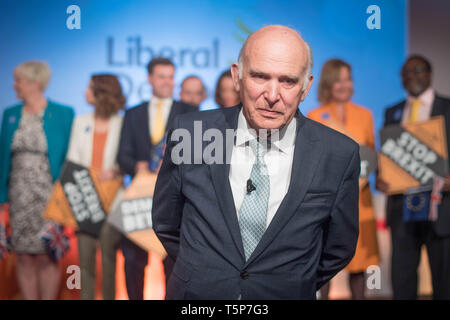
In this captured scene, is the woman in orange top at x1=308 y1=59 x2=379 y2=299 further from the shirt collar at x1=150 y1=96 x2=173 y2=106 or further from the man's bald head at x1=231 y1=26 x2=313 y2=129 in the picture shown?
the man's bald head at x1=231 y1=26 x2=313 y2=129

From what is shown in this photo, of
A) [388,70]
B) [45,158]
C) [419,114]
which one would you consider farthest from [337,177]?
[388,70]

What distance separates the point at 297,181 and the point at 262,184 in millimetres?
126

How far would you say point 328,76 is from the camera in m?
4.07

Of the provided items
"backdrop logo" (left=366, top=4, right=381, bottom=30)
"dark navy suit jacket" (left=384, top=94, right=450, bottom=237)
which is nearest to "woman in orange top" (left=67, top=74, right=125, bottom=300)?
"backdrop logo" (left=366, top=4, right=381, bottom=30)

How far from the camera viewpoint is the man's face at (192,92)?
14.1ft

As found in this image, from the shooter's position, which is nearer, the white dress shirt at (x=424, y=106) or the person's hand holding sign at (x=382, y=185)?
the person's hand holding sign at (x=382, y=185)

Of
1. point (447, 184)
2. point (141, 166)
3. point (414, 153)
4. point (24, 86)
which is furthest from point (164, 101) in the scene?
point (447, 184)

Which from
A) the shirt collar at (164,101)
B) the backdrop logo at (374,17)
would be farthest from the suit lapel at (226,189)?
the shirt collar at (164,101)

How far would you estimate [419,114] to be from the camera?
4.09 metres

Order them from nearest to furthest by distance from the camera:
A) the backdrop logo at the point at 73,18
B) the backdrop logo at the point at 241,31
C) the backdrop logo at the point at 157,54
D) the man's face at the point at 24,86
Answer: the backdrop logo at the point at 73,18, the man's face at the point at 24,86, the backdrop logo at the point at 157,54, the backdrop logo at the point at 241,31

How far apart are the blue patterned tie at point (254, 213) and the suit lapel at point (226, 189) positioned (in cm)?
4

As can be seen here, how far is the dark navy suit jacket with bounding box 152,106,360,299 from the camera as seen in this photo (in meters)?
1.76

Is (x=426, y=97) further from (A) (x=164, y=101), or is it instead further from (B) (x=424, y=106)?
(A) (x=164, y=101)

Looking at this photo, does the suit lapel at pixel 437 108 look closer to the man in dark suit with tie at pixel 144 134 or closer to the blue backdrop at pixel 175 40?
the blue backdrop at pixel 175 40
